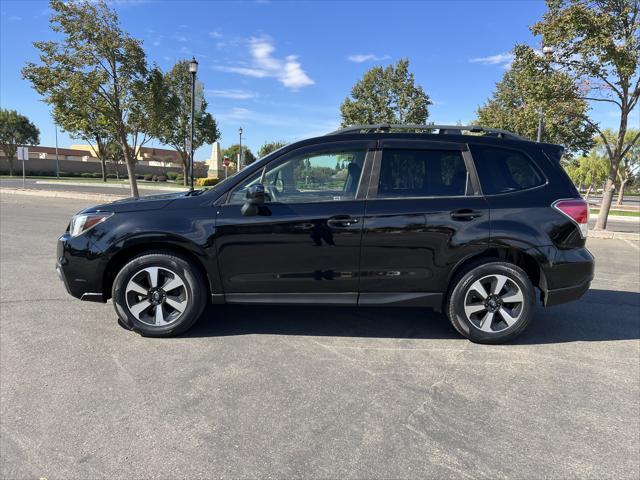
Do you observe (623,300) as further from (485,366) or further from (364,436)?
(364,436)

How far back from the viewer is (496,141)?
13.8 feet

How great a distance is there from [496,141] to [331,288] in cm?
210

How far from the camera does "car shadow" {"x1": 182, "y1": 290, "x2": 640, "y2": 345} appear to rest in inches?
171

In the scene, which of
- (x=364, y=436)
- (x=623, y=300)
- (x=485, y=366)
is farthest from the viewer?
(x=623, y=300)

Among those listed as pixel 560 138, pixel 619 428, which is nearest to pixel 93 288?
pixel 619 428

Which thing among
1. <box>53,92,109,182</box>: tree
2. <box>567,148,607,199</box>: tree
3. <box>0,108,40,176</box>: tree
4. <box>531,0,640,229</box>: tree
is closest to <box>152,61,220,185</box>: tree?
<box>53,92,109,182</box>: tree

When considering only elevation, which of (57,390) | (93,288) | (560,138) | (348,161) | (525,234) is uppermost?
(560,138)

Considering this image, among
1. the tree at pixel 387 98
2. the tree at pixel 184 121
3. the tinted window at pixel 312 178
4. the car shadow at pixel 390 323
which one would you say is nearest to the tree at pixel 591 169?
the tree at pixel 387 98

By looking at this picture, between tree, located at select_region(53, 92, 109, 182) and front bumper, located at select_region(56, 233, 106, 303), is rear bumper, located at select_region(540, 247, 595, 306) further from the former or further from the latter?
tree, located at select_region(53, 92, 109, 182)

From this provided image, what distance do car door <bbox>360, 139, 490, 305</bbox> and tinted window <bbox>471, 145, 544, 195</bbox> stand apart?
4.3 inches

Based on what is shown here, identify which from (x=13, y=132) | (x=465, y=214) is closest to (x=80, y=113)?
(x=465, y=214)

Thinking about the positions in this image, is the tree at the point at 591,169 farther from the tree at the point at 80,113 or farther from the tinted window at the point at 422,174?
the tinted window at the point at 422,174

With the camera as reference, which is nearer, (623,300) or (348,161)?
(348,161)

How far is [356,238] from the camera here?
3926 millimetres
